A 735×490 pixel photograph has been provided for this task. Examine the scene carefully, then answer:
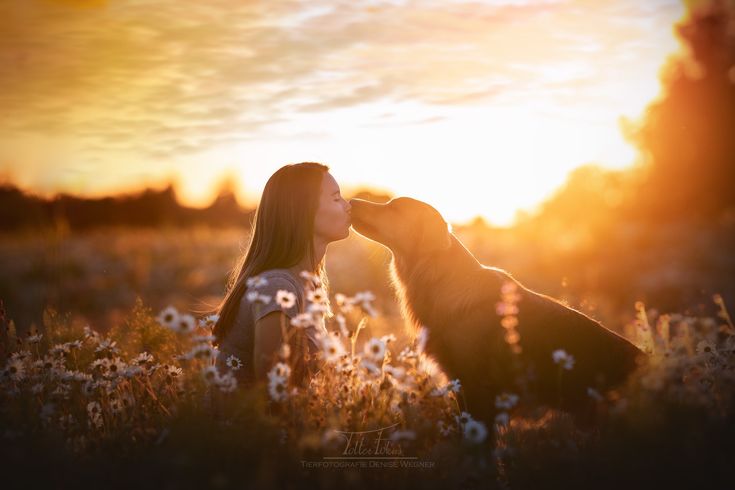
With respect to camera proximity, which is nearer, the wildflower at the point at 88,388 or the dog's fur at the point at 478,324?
the wildflower at the point at 88,388

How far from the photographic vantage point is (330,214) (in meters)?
5.12

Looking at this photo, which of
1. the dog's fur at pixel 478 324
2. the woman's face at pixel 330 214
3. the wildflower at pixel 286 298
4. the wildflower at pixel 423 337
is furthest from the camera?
the woman's face at pixel 330 214

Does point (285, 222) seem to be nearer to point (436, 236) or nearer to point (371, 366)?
point (436, 236)

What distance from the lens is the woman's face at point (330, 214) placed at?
200 inches

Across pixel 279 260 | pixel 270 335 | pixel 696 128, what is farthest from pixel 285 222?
pixel 696 128

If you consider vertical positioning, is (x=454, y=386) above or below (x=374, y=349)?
below

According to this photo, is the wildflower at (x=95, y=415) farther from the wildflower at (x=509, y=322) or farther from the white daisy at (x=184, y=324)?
the wildflower at (x=509, y=322)

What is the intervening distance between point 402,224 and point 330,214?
2.89ft

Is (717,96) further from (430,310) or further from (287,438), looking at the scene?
(287,438)

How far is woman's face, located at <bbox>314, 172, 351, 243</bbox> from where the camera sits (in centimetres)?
508

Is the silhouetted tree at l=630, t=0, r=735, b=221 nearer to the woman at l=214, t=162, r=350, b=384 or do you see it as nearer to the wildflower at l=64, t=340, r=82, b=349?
the woman at l=214, t=162, r=350, b=384

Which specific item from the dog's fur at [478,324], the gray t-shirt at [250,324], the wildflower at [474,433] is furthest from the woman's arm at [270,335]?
the dog's fur at [478,324]

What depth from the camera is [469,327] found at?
16.6ft

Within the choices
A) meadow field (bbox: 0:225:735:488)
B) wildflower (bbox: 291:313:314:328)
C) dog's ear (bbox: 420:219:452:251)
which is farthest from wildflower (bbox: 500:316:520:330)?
wildflower (bbox: 291:313:314:328)
